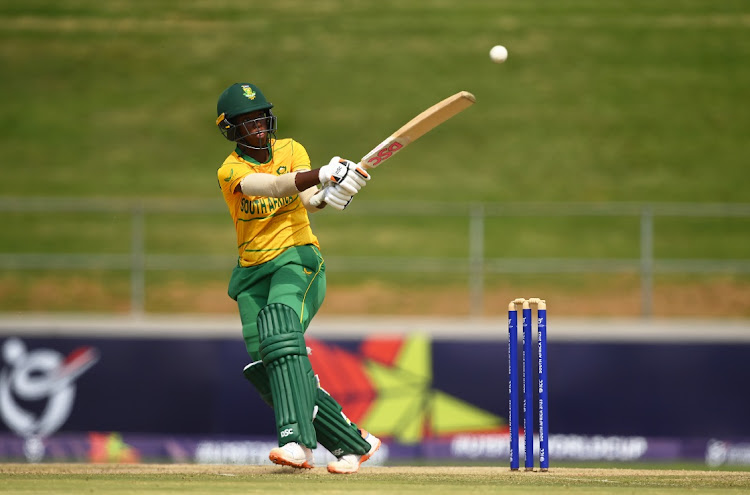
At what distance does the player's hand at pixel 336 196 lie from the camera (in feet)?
19.5

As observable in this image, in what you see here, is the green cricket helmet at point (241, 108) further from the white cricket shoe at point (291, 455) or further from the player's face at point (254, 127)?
the white cricket shoe at point (291, 455)

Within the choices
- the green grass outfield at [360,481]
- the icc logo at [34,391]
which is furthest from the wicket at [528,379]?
the icc logo at [34,391]

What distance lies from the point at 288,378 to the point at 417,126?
143 centimetres

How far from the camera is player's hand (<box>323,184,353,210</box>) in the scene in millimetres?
5945

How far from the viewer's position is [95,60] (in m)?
20.8

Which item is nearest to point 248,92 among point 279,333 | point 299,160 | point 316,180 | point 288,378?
point 299,160

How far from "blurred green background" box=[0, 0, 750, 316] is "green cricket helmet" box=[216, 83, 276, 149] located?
848 centimetres

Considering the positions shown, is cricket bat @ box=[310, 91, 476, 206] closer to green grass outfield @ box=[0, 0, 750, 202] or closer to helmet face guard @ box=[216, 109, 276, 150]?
helmet face guard @ box=[216, 109, 276, 150]

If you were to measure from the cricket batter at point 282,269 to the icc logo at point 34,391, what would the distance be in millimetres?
4130

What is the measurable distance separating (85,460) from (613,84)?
1222cm

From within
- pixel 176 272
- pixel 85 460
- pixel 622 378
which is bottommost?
pixel 85 460

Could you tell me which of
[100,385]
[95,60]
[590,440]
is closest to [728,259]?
[590,440]

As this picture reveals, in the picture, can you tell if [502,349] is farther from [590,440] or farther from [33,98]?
[33,98]

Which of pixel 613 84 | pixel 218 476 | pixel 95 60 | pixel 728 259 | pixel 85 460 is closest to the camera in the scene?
pixel 218 476
